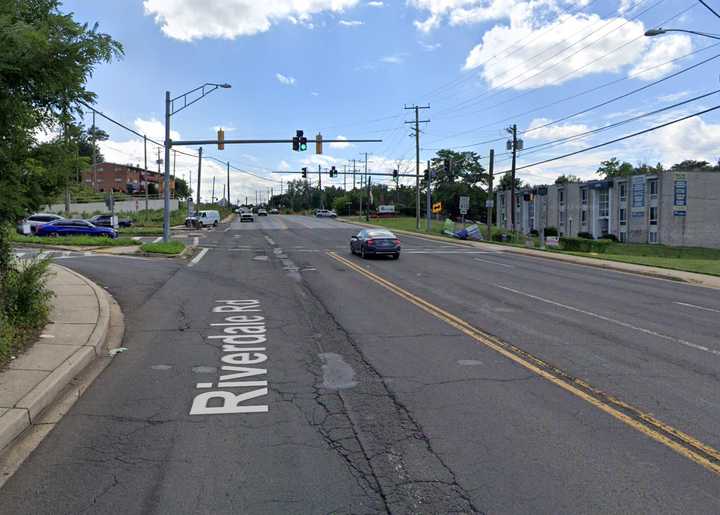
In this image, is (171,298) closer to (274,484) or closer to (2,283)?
(2,283)

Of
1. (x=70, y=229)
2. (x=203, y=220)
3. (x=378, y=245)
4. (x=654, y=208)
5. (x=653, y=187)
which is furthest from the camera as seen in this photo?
(x=653, y=187)

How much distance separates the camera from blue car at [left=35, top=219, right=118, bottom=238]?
3738 cm

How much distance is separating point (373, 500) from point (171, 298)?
35.2 feet

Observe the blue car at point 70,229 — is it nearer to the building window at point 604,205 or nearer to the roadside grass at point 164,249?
the roadside grass at point 164,249

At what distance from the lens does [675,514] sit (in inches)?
153

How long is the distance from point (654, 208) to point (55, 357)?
214 ft

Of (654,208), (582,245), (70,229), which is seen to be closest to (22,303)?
(70,229)

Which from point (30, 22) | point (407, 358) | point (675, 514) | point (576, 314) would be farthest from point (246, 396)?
point (576, 314)

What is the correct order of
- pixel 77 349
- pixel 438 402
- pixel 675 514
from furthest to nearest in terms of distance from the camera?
pixel 77 349
pixel 438 402
pixel 675 514

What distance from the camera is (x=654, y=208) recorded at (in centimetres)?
6269

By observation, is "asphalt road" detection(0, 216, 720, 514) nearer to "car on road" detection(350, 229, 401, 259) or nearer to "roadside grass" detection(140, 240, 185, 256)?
"car on road" detection(350, 229, 401, 259)

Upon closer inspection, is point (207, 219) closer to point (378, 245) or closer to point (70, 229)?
point (70, 229)

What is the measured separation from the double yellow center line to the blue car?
3240cm

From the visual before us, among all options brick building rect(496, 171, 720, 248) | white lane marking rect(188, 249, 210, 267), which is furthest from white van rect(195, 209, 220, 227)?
brick building rect(496, 171, 720, 248)
